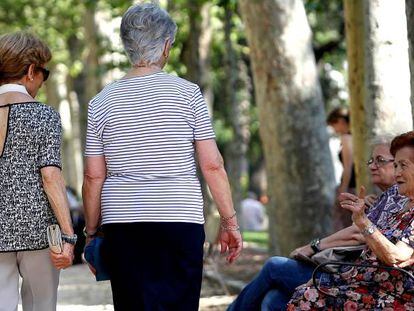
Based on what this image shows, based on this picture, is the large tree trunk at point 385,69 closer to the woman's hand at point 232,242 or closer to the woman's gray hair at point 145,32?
the woman's hand at point 232,242

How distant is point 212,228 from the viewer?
1666cm

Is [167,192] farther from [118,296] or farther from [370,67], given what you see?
[370,67]

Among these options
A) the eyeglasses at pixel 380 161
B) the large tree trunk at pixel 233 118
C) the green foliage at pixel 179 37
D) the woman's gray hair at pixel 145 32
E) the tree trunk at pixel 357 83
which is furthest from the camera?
the green foliage at pixel 179 37

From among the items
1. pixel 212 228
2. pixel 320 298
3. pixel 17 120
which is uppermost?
pixel 17 120

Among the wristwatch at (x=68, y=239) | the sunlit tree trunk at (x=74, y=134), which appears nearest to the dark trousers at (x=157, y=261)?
the wristwatch at (x=68, y=239)

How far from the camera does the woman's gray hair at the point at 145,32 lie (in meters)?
6.25

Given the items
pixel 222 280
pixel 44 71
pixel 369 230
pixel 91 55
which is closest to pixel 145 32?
pixel 44 71

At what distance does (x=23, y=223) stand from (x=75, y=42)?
2907 cm

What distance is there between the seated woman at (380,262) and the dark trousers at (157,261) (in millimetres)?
839

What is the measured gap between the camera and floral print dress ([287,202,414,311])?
6.57 metres

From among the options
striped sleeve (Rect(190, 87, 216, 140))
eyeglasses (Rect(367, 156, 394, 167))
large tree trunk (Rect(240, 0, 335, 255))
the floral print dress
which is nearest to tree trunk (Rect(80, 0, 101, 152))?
large tree trunk (Rect(240, 0, 335, 255))

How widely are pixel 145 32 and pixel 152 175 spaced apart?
2.28 feet

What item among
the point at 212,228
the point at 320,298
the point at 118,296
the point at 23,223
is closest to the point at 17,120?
the point at 23,223

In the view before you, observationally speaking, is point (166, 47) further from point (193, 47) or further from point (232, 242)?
point (193, 47)
